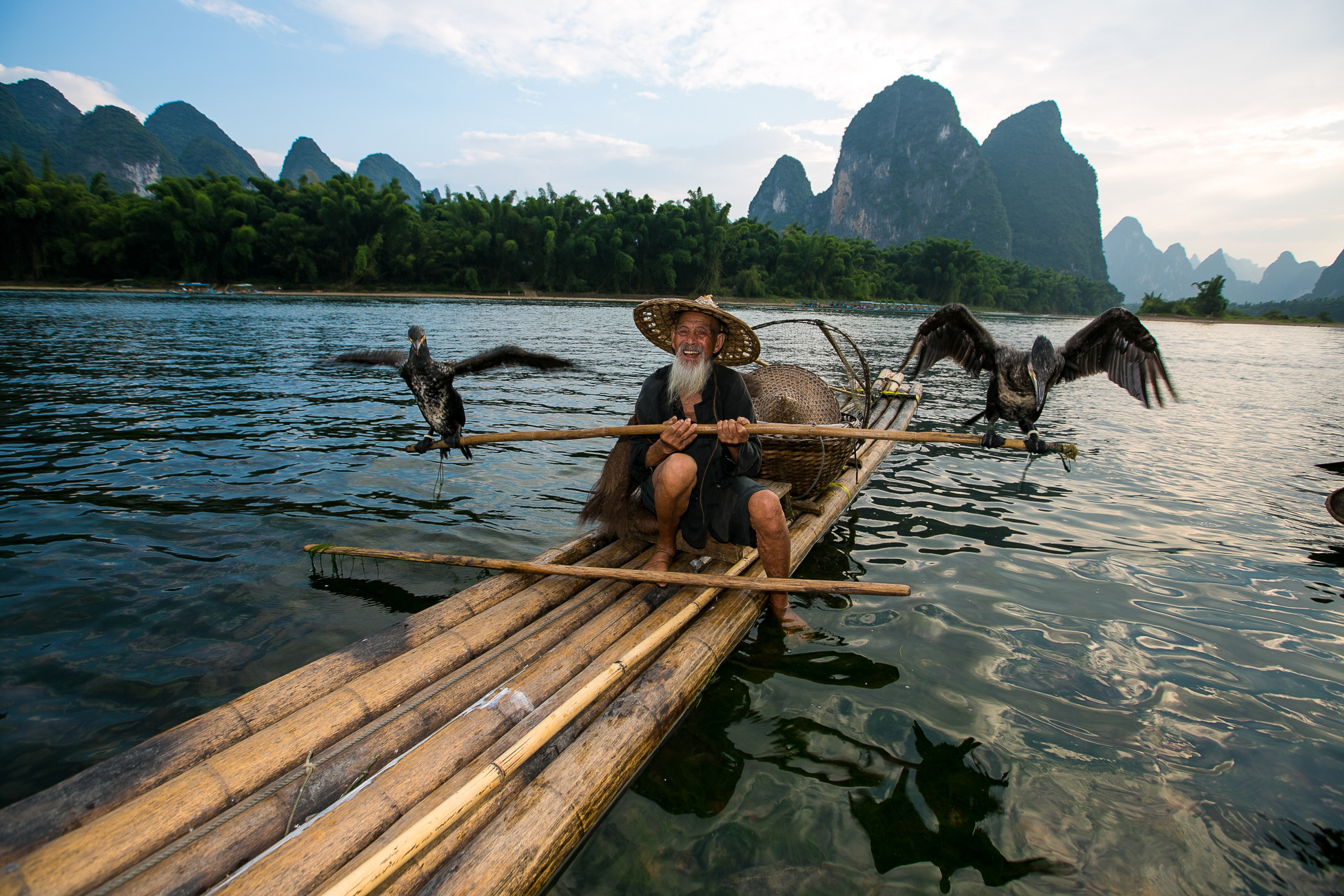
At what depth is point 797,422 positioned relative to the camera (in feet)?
16.6

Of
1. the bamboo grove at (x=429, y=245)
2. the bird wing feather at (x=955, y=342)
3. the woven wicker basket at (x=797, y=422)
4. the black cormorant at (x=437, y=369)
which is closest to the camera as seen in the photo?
the black cormorant at (x=437, y=369)

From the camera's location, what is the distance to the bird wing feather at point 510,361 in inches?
164

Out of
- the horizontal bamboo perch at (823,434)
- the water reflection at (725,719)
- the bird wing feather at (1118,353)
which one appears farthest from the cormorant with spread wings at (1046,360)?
the water reflection at (725,719)

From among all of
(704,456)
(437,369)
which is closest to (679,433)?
(704,456)

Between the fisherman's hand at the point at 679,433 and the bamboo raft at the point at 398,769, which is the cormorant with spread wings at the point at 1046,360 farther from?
the bamboo raft at the point at 398,769

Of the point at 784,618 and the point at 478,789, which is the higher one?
the point at 478,789

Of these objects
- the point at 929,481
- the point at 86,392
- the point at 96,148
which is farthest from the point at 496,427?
the point at 96,148

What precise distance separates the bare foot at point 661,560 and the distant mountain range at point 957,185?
156m

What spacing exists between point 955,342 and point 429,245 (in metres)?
53.9

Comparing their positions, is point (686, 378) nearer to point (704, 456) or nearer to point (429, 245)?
point (704, 456)

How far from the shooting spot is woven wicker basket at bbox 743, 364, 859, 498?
4.50 metres

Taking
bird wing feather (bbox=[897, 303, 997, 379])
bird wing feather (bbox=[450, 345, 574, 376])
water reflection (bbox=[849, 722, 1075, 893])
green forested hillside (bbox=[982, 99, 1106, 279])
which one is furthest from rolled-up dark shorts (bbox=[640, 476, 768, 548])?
green forested hillside (bbox=[982, 99, 1106, 279])

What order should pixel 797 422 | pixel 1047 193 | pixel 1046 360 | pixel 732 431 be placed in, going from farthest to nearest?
pixel 1047 193 → pixel 797 422 → pixel 1046 360 → pixel 732 431

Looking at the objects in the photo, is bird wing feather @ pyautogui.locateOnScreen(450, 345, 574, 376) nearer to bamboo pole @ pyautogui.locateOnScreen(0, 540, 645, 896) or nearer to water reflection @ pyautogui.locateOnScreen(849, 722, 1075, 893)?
bamboo pole @ pyautogui.locateOnScreen(0, 540, 645, 896)
